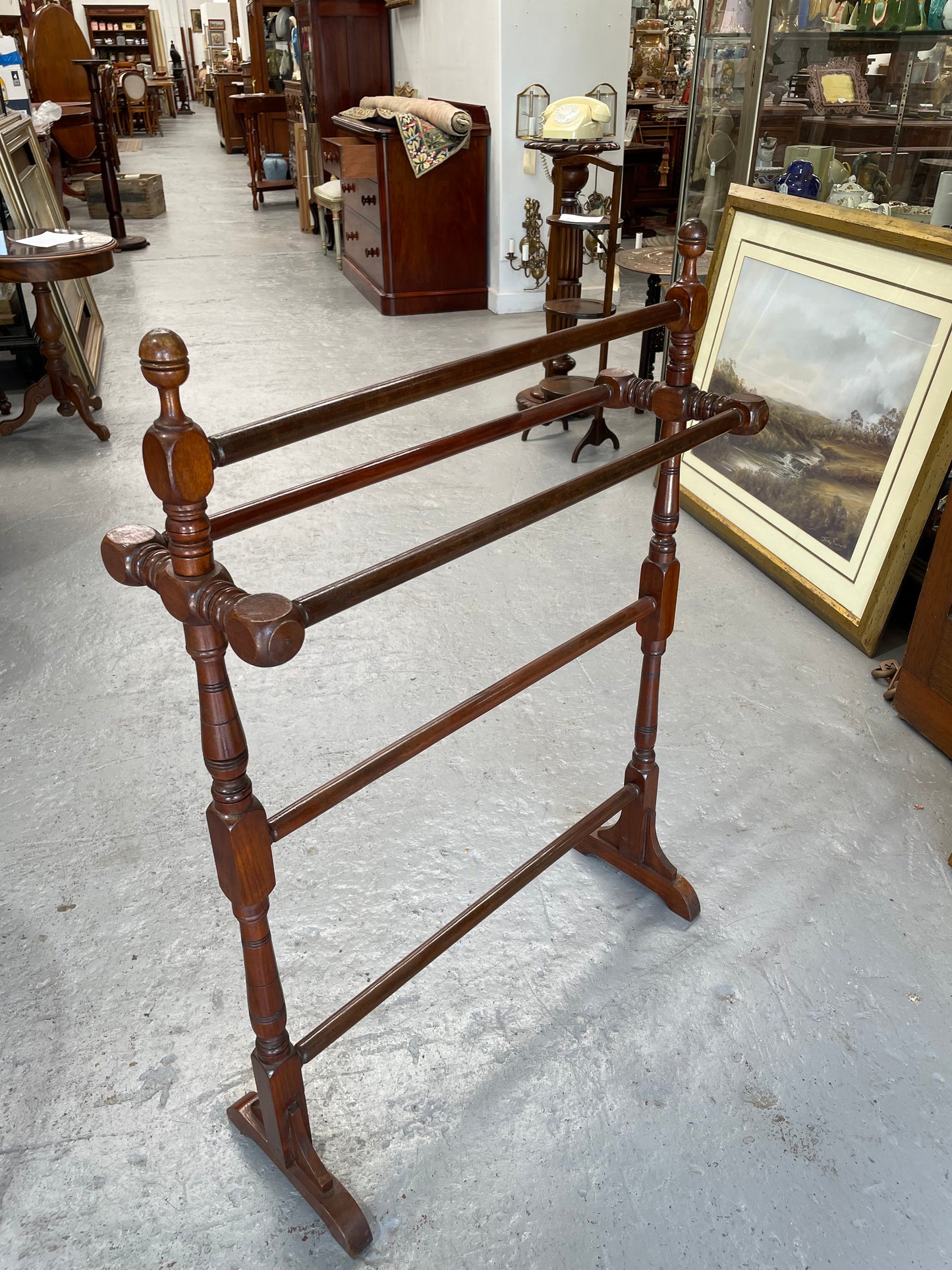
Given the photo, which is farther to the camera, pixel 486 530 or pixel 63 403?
pixel 63 403

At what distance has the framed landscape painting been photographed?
250cm

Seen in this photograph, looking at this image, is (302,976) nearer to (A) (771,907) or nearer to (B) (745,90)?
(A) (771,907)

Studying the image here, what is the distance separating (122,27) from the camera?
69.9 ft

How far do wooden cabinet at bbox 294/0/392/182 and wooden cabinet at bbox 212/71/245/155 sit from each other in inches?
272

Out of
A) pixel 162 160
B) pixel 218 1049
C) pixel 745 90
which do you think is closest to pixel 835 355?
pixel 745 90

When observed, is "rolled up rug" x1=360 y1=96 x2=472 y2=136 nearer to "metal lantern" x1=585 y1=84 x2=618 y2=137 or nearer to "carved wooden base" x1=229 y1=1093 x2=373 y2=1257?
"metal lantern" x1=585 y1=84 x2=618 y2=137

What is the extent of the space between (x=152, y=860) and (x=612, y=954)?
0.95 metres

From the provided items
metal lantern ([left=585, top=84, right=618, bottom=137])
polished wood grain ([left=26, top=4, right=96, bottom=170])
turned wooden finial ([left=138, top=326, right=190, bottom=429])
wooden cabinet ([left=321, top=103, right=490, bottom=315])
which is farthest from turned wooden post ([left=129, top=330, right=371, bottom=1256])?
polished wood grain ([left=26, top=4, right=96, bottom=170])

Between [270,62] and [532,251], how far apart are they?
295 inches

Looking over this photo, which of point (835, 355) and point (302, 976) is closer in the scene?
point (302, 976)

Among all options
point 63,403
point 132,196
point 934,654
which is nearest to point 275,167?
point 132,196

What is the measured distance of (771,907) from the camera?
6.28 ft

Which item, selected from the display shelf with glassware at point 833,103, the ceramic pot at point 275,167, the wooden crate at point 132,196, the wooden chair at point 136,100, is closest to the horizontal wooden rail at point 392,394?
the display shelf with glassware at point 833,103

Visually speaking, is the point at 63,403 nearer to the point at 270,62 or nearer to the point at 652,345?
the point at 652,345
